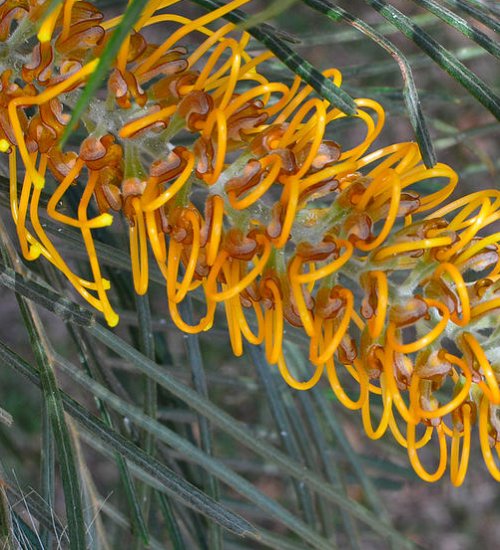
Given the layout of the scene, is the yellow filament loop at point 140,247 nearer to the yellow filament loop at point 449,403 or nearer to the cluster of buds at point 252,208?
the cluster of buds at point 252,208

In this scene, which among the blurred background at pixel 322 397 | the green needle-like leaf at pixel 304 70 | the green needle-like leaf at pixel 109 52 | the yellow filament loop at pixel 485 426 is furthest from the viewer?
the blurred background at pixel 322 397

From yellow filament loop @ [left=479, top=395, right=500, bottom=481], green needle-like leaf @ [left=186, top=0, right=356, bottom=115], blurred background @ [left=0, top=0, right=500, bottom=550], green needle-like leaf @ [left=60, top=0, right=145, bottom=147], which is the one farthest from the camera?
blurred background @ [left=0, top=0, right=500, bottom=550]

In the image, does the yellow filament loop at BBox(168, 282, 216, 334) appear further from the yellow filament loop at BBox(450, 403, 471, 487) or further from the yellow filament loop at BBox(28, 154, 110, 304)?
the yellow filament loop at BBox(450, 403, 471, 487)

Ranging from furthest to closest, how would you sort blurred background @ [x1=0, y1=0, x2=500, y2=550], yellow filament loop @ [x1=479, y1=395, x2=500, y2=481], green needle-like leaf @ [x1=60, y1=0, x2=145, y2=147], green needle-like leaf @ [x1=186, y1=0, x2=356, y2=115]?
blurred background @ [x1=0, y1=0, x2=500, y2=550] → yellow filament loop @ [x1=479, y1=395, x2=500, y2=481] → green needle-like leaf @ [x1=186, y1=0, x2=356, y2=115] → green needle-like leaf @ [x1=60, y1=0, x2=145, y2=147]

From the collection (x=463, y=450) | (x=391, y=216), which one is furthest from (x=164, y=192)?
(x=463, y=450)

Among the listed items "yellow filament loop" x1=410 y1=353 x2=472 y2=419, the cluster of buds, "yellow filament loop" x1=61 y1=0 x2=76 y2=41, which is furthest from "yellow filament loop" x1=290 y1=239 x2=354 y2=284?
"yellow filament loop" x1=61 y1=0 x2=76 y2=41

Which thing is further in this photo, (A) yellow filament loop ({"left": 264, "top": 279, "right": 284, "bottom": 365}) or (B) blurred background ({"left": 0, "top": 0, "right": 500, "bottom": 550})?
(B) blurred background ({"left": 0, "top": 0, "right": 500, "bottom": 550})

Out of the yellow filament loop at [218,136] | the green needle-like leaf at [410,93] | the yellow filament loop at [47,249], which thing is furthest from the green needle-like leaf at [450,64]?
the yellow filament loop at [47,249]
